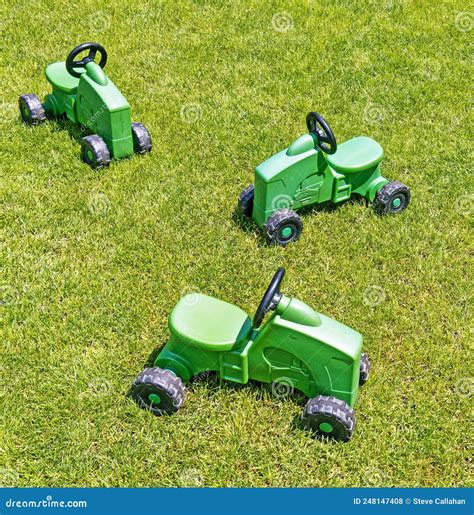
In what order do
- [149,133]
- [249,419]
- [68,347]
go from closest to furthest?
[249,419]
[68,347]
[149,133]

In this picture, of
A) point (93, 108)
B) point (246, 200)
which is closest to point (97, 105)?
point (93, 108)

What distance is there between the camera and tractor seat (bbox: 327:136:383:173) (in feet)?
16.3

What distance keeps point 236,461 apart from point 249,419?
271mm

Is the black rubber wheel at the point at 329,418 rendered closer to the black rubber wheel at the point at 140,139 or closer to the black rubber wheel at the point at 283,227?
the black rubber wheel at the point at 283,227

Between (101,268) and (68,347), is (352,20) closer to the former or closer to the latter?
(101,268)

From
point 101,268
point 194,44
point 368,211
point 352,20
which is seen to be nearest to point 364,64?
point 352,20

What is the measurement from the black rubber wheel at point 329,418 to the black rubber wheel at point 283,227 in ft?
5.18

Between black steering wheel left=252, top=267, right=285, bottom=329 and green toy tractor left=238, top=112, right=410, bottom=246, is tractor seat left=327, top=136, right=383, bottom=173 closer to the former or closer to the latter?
green toy tractor left=238, top=112, right=410, bottom=246

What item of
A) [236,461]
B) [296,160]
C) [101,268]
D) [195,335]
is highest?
[296,160]

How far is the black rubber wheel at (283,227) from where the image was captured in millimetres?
4715

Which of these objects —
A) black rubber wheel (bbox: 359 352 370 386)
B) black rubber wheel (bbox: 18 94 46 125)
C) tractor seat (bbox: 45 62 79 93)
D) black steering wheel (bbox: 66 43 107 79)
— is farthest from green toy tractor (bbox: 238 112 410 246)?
black rubber wheel (bbox: 18 94 46 125)

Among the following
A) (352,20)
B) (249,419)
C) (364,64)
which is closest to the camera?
(249,419)

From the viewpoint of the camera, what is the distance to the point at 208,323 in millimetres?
3631

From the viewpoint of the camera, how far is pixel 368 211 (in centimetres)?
518
